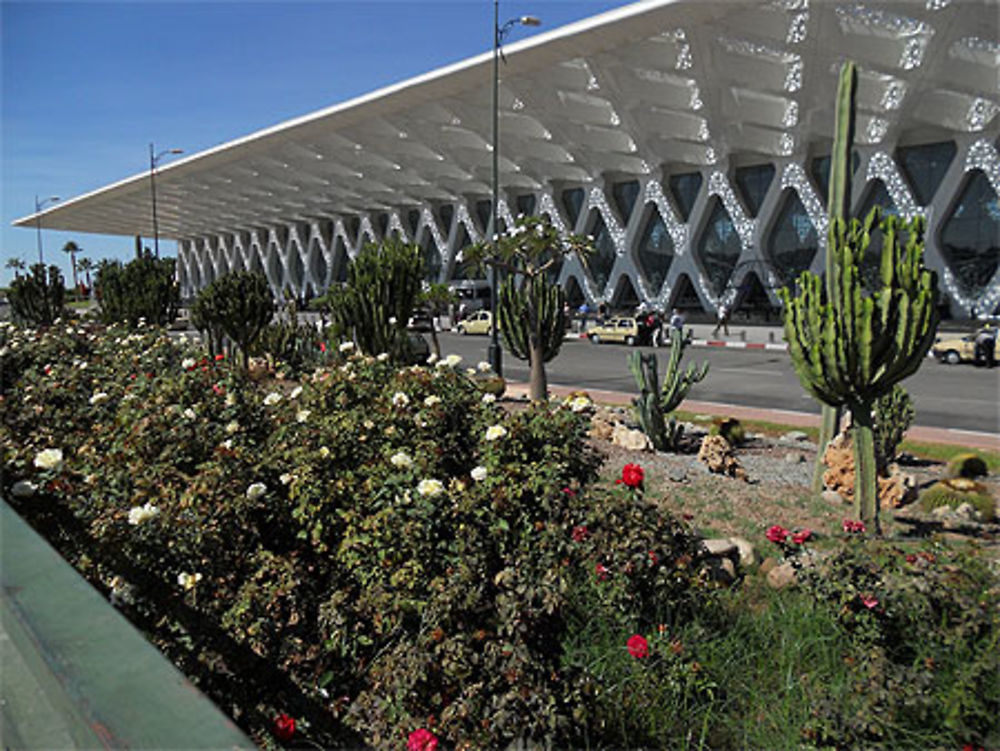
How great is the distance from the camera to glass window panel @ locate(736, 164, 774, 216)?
1768 inches

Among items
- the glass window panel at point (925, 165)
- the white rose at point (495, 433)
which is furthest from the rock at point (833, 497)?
the glass window panel at point (925, 165)

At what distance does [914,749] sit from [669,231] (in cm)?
4830

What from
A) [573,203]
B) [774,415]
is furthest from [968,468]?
[573,203]

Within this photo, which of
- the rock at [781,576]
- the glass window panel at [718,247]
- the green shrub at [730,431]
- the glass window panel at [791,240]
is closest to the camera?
the rock at [781,576]

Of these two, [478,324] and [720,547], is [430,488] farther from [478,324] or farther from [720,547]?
[478,324]

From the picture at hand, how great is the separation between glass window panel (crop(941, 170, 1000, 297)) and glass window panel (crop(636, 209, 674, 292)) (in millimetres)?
16804

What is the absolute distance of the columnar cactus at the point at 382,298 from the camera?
15.4 m

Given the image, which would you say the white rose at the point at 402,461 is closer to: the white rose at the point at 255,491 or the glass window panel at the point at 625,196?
the white rose at the point at 255,491

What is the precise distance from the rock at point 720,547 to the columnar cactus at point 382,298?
32.8 feet

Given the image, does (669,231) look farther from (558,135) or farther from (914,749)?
(914,749)

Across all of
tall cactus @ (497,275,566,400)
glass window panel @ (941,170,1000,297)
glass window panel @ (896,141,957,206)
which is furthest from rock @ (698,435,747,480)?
glass window panel @ (896,141,957,206)

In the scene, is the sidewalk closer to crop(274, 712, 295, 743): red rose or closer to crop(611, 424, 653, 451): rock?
crop(611, 424, 653, 451): rock

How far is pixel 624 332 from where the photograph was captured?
113ft

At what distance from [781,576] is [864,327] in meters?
2.76
